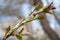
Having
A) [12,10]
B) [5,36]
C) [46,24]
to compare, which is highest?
[12,10]

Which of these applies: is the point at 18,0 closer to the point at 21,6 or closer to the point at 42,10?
the point at 21,6

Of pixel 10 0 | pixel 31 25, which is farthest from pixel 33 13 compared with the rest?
pixel 10 0

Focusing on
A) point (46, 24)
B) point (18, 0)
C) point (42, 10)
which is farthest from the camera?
point (18, 0)

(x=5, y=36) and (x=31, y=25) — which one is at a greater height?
(x=31, y=25)

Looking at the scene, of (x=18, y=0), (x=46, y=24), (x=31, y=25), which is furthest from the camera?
(x=18, y=0)

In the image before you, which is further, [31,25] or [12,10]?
[12,10]

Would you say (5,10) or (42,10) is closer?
(42,10)

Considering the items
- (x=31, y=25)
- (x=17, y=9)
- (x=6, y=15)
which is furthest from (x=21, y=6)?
(x=31, y=25)

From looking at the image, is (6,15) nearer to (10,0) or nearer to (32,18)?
(10,0)

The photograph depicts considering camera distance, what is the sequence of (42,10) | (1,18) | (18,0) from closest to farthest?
1. (42,10)
2. (18,0)
3. (1,18)
